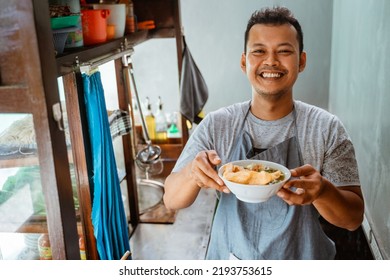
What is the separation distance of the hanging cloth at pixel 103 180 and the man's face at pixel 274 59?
0.55m

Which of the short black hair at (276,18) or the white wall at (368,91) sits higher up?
the short black hair at (276,18)

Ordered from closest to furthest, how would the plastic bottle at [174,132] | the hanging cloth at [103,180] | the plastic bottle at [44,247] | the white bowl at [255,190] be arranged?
the white bowl at [255,190] → the plastic bottle at [44,247] → the hanging cloth at [103,180] → the plastic bottle at [174,132]

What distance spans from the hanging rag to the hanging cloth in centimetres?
30

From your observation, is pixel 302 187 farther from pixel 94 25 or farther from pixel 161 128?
pixel 161 128

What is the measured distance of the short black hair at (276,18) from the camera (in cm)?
92

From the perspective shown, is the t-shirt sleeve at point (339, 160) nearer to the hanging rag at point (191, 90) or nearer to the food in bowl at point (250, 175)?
the food in bowl at point (250, 175)

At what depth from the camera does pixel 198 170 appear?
0.84 m

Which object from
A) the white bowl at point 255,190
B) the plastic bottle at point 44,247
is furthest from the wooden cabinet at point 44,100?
the white bowl at point 255,190

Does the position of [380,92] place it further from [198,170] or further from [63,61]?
[63,61]

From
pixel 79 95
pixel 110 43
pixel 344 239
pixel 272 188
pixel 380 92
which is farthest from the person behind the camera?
pixel 110 43

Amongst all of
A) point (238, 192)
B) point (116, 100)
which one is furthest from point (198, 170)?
point (116, 100)

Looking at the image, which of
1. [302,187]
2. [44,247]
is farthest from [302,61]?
[44,247]

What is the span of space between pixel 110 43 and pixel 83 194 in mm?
508

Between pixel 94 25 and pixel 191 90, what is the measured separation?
1.24ft
